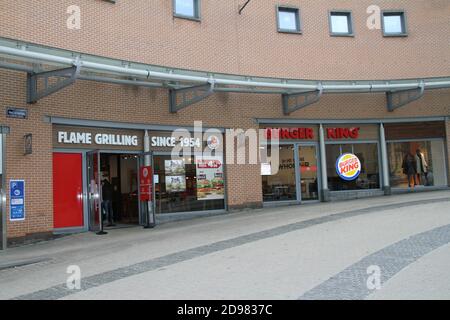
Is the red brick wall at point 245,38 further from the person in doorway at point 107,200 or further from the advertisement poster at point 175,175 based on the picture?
the person in doorway at point 107,200

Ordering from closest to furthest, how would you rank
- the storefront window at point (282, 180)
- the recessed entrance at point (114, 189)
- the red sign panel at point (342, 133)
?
the recessed entrance at point (114, 189)
the storefront window at point (282, 180)
the red sign panel at point (342, 133)

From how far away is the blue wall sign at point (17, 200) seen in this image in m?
11.7

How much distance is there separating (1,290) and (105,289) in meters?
1.79

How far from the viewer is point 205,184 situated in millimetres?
15766

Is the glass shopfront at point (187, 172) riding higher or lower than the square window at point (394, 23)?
lower

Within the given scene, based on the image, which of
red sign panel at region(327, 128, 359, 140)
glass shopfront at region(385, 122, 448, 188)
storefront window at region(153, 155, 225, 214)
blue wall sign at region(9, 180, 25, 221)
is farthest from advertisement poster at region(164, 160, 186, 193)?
glass shopfront at region(385, 122, 448, 188)

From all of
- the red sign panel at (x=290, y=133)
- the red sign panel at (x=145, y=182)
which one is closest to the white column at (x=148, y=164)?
the red sign panel at (x=145, y=182)

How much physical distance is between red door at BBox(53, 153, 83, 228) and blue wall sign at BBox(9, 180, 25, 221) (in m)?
0.99

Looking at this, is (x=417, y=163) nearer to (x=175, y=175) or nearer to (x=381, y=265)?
(x=175, y=175)

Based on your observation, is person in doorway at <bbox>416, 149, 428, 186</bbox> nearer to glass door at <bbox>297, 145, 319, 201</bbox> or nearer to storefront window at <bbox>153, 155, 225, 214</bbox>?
glass door at <bbox>297, 145, 319, 201</bbox>

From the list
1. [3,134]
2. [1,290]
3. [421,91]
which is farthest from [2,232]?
[421,91]

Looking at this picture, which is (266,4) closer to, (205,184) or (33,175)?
(205,184)

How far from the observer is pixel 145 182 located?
13875 mm

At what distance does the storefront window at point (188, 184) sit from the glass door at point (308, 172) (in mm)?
3309
